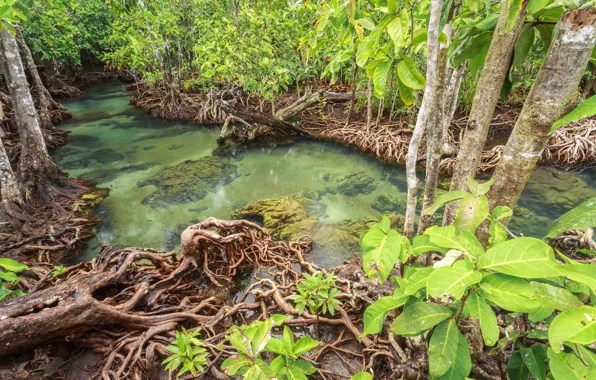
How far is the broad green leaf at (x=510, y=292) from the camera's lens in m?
0.82

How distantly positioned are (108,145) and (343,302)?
320 inches

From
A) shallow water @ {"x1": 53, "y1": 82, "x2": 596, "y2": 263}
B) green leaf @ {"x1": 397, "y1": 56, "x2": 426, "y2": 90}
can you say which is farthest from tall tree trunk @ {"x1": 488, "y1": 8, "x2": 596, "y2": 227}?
shallow water @ {"x1": 53, "y1": 82, "x2": 596, "y2": 263}

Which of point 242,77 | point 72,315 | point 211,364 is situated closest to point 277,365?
point 211,364

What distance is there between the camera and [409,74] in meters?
1.48

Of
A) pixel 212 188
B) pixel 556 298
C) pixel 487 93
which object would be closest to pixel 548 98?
pixel 487 93

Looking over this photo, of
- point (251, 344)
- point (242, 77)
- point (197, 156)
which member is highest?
point (242, 77)

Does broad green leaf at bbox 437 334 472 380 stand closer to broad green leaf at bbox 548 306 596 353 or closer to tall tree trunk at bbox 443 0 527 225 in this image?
broad green leaf at bbox 548 306 596 353

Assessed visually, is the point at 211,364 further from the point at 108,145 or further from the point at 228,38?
the point at 108,145

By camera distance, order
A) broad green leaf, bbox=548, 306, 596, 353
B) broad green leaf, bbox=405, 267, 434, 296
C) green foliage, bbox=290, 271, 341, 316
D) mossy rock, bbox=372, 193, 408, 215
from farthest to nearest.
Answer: mossy rock, bbox=372, 193, 408, 215 < green foliage, bbox=290, 271, 341, 316 < broad green leaf, bbox=405, 267, 434, 296 < broad green leaf, bbox=548, 306, 596, 353

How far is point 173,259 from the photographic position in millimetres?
3246

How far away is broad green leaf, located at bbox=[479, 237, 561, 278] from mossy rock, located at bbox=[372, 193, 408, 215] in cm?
419

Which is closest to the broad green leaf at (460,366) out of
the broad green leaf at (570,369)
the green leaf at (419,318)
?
the green leaf at (419,318)

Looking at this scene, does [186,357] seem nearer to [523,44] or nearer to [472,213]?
[472,213]

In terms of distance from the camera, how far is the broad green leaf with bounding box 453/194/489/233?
112 cm
